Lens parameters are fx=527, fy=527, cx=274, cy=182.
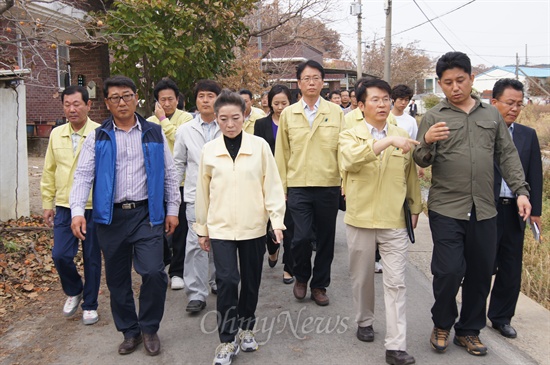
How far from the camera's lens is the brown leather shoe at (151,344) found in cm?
420

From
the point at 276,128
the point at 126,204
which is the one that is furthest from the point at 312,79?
the point at 126,204

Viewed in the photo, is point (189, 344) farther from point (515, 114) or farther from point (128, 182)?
Answer: point (515, 114)

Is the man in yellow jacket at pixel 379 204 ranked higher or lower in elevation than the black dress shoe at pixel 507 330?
higher

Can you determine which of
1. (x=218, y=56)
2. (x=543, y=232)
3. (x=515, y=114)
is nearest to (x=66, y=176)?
→ (x=515, y=114)

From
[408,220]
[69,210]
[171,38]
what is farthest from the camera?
[171,38]

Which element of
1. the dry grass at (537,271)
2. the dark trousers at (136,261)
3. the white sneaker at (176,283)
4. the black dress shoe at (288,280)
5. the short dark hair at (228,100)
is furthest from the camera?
the black dress shoe at (288,280)

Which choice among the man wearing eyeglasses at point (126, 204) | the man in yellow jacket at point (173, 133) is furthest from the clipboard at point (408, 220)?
the man in yellow jacket at point (173, 133)

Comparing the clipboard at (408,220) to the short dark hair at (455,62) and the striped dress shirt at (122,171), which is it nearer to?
the short dark hair at (455,62)

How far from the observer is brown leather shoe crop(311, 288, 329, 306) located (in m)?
5.22

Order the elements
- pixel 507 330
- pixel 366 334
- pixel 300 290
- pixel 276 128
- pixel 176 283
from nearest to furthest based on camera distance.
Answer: pixel 366 334 < pixel 507 330 < pixel 300 290 < pixel 176 283 < pixel 276 128

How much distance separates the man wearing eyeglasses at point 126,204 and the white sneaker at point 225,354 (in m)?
0.58

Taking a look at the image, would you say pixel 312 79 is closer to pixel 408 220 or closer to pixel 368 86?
pixel 368 86

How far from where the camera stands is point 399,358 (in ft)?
12.8

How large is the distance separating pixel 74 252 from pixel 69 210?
1.30 feet
